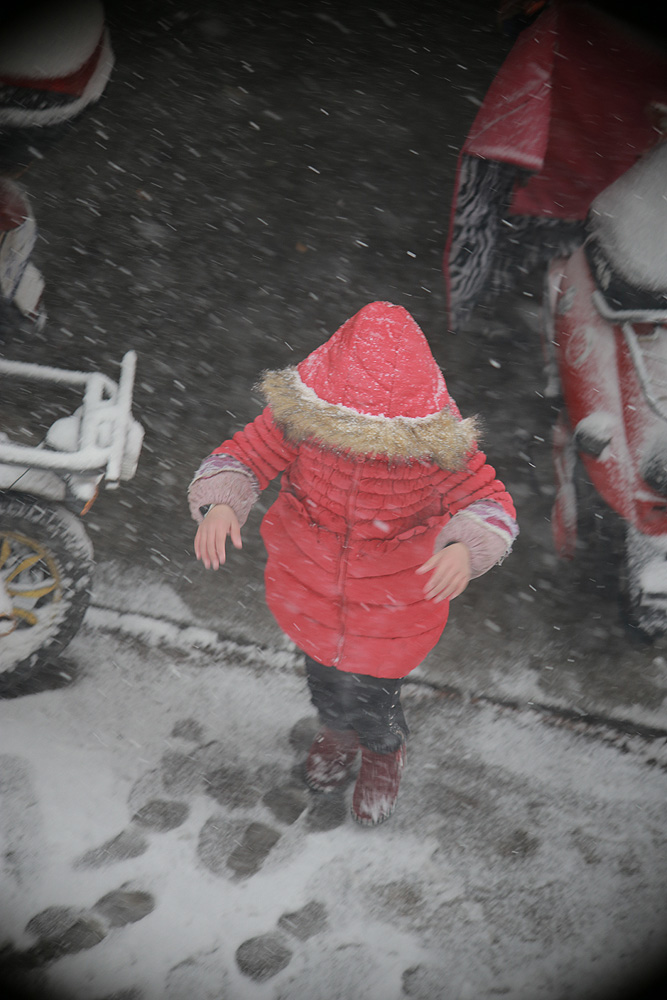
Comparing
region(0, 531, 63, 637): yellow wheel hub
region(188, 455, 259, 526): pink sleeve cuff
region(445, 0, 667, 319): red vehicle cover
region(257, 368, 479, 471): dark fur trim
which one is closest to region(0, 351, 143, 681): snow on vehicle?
region(0, 531, 63, 637): yellow wheel hub

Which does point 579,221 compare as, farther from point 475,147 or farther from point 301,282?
point 301,282

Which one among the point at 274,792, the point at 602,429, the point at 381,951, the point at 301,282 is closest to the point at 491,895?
the point at 381,951

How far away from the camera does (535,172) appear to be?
71cm

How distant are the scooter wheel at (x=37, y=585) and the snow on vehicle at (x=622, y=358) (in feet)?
2.38

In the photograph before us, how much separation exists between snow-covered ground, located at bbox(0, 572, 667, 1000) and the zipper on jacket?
0.25 meters

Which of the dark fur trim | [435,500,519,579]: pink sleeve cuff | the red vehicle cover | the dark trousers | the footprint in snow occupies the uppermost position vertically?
the red vehicle cover

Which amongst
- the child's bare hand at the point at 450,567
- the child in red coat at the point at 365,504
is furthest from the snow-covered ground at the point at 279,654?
the child's bare hand at the point at 450,567

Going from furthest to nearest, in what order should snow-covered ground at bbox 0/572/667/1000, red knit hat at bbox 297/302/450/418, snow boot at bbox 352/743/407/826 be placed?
1. snow boot at bbox 352/743/407/826
2. snow-covered ground at bbox 0/572/667/1000
3. red knit hat at bbox 297/302/450/418

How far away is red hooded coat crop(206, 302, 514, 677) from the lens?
592 millimetres

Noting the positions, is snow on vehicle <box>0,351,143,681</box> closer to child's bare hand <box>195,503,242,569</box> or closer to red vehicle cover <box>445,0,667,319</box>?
child's bare hand <box>195,503,242,569</box>

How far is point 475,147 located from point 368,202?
15cm

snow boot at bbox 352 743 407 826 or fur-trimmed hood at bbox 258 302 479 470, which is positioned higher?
fur-trimmed hood at bbox 258 302 479 470

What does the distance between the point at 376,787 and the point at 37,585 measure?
58 centimetres

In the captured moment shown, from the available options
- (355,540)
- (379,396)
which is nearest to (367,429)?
(379,396)
